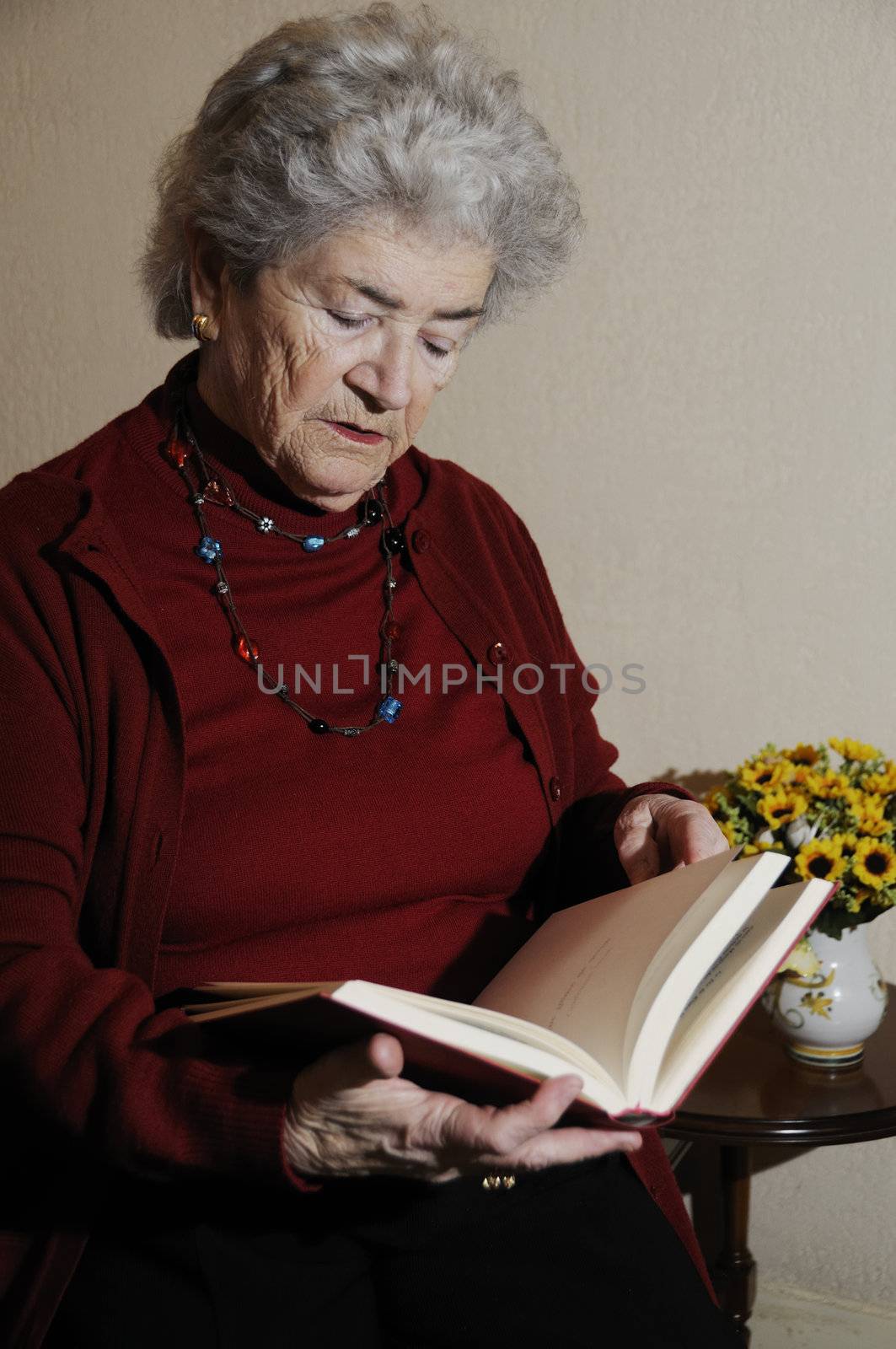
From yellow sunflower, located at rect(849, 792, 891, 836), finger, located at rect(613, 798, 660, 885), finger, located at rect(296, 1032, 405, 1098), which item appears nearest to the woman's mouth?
finger, located at rect(613, 798, 660, 885)

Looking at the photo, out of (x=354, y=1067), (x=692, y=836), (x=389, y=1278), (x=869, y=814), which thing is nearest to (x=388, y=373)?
(x=692, y=836)

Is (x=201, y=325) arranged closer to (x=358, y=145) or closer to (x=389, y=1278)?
(x=358, y=145)

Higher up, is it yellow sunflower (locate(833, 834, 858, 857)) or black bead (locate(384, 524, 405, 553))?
black bead (locate(384, 524, 405, 553))

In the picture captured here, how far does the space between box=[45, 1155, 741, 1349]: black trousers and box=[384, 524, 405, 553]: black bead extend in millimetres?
606

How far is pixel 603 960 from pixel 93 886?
0.43 meters

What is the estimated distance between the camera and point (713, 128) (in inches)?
70.7

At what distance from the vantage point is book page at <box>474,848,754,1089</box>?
0.84 metres

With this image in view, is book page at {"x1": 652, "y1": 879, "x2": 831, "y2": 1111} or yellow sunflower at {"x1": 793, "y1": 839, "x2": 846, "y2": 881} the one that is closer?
book page at {"x1": 652, "y1": 879, "x2": 831, "y2": 1111}

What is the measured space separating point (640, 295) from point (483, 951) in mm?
1116

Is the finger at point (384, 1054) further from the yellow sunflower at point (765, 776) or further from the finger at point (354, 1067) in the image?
the yellow sunflower at point (765, 776)

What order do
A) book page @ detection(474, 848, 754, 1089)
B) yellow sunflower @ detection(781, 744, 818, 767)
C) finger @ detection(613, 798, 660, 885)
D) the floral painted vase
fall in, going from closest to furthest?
book page @ detection(474, 848, 754, 1089), finger @ detection(613, 798, 660, 885), the floral painted vase, yellow sunflower @ detection(781, 744, 818, 767)

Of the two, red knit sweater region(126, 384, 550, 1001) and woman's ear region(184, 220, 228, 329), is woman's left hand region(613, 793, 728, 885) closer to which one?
red knit sweater region(126, 384, 550, 1001)

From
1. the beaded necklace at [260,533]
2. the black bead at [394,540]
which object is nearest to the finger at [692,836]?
the beaded necklace at [260,533]

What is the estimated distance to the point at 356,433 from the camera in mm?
1148
